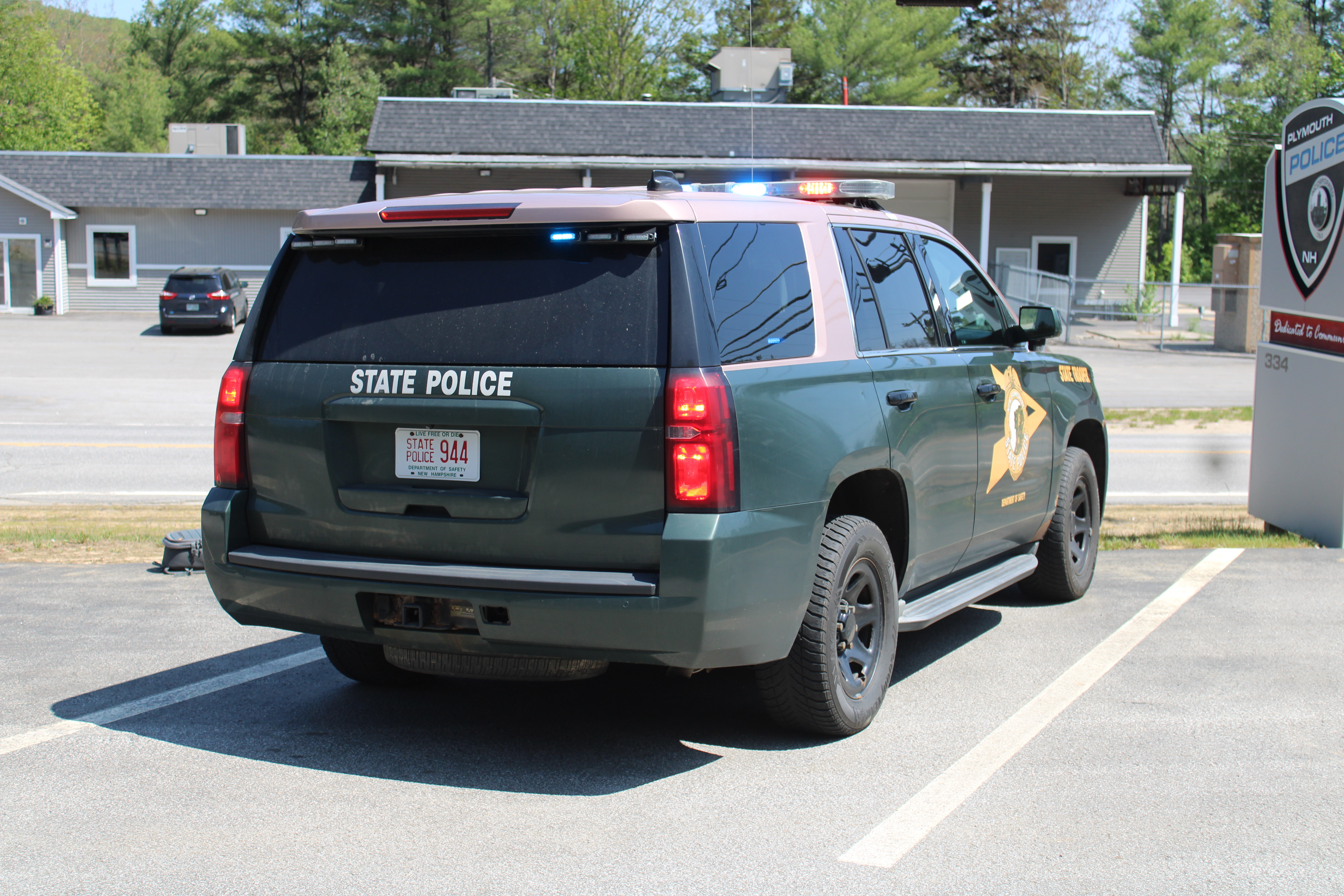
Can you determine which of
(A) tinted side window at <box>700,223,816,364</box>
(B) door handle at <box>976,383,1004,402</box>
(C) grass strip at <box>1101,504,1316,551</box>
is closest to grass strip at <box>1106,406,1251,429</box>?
(C) grass strip at <box>1101,504,1316,551</box>

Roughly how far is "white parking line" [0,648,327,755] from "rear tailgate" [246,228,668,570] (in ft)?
3.28

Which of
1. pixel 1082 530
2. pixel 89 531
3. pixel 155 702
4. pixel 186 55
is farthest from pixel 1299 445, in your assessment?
pixel 186 55

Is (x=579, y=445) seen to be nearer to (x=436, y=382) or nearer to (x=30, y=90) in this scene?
(x=436, y=382)

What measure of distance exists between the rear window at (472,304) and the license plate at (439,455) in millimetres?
248

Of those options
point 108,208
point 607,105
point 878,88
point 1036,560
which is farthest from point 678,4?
point 1036,560

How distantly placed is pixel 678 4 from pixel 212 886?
184 feet

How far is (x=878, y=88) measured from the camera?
196 feet

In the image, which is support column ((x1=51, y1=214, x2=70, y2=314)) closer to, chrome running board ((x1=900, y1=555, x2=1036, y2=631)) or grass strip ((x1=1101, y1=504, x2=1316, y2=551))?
grass strip ((x1=1101, y1=504, x2=1316, y2=551))

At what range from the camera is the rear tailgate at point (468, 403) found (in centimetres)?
405

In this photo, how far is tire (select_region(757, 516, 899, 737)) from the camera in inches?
176

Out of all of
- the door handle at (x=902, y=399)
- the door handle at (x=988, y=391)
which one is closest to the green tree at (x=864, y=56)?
the door handle at (x=988, y=391)

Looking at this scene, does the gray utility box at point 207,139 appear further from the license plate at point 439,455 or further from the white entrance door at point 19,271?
the license plate at point 439,455

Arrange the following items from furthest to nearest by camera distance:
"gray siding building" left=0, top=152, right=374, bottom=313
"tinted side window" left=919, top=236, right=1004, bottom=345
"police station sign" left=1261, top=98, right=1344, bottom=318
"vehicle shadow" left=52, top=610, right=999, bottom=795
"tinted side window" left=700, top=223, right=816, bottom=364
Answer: "gray siding building" left=0, top=152, right=374, bottom=313
"police station sign" left=1261, top=98, right=1344, bottom=318
"tinted side window" left=919, top=236, right=1004, bottom=345
"vehicle shadow" left=52, top=610, right=999, bottom=795
"tinted side window" left=700, top=223, right=816, bottom=364

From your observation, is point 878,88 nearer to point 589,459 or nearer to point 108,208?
point 108,208
